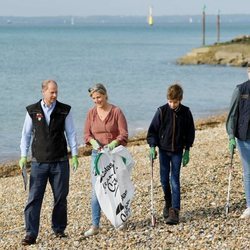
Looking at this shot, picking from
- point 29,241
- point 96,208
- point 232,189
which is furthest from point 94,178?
point 232,189

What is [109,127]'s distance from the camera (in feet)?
27.7

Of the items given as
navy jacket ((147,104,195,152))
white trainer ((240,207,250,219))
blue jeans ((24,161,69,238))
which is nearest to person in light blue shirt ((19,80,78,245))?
blue jeans ((24,161,69,238))

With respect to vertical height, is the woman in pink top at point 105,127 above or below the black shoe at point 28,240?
above

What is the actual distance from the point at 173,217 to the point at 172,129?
100cm

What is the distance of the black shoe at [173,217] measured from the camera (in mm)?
8742

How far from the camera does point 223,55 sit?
5981cm

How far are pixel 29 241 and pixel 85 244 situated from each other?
0.64 metres

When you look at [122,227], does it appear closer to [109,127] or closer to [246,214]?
[109,127]

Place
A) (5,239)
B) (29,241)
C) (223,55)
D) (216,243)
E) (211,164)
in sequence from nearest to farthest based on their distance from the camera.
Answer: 1. (216,243)
2. (29,241)
3. (5,239)
4. (211,164)
5. (223,55)

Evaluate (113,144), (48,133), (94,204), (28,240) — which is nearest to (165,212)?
(94,204)

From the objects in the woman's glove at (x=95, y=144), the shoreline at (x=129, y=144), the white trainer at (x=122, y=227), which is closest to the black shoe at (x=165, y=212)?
the white trainer at (x=122, y=227)

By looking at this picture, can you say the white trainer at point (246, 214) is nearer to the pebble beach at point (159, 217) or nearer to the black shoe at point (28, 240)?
the pebble beach at point (159, 217)

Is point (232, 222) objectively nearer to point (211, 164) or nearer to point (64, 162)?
point (64, 162)

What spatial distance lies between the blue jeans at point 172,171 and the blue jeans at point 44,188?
112 cm
